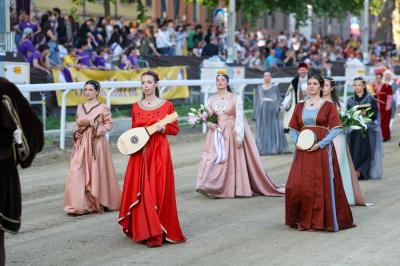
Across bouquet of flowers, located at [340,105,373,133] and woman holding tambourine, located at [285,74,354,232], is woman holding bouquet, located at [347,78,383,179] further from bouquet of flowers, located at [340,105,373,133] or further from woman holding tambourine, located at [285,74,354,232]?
woman holding tambourine, located at [285,74,354,232]

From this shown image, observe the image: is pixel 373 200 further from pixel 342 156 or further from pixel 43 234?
pixel 43 234

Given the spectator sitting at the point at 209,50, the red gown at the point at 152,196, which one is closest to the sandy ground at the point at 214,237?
the red gown at the point at 152,196

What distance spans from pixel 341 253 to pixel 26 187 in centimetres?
598

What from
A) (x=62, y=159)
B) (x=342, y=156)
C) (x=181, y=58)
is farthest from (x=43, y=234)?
(x=181, y=58)

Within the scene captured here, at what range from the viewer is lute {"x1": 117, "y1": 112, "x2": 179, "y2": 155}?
9.91m

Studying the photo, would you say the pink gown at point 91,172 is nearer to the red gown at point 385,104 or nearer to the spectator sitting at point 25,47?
the spectator sitting at point 25,47

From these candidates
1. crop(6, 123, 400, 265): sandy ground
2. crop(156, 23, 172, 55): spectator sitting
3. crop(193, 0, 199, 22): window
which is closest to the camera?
crop(6, 123, 400, 265): sandy ground

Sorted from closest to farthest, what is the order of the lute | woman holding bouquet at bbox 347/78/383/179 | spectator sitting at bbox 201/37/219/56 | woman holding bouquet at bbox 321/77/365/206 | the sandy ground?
the sandy ground < the lute < woman holding bouquet at bbox 321/77/365/206 < woman holding bouquet at bbox 347/78/383/179 < spectator sitting at bbox 201/37/219/56

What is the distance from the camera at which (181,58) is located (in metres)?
27.3

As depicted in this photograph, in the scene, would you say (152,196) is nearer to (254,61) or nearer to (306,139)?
(306,139)

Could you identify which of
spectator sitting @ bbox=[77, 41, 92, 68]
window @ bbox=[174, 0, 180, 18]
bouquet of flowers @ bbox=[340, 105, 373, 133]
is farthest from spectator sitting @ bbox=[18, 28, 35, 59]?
window @ bbox=[174, 0, 180, 18]

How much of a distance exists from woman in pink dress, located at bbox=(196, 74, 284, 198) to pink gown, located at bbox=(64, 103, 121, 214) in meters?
1.62

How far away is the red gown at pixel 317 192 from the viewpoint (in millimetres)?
10484

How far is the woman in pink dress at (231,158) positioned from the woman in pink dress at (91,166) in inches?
64.7
